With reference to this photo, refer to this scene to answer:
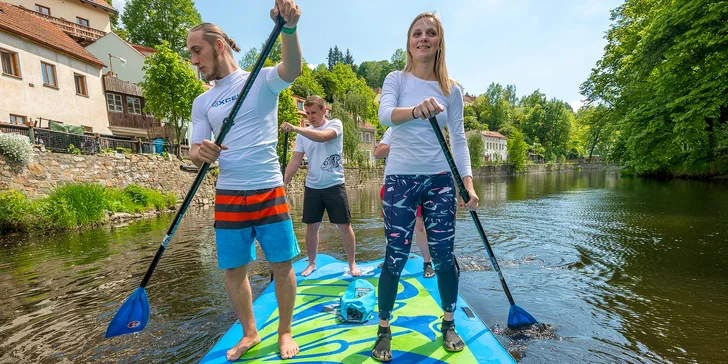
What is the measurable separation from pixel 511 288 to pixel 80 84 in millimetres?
26381

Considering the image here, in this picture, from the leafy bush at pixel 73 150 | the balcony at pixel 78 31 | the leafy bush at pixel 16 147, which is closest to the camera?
the leafy bush at pixel 16 147

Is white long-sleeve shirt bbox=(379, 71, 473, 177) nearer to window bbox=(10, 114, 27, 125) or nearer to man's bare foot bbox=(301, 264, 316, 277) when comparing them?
man's bare foot bbox=(301, 264, 316, 277)

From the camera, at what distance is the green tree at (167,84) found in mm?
21141

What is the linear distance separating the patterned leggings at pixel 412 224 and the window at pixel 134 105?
30063mm

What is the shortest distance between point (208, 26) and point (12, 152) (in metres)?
13.0

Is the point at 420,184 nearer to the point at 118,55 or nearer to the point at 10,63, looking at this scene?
the point at 10,63

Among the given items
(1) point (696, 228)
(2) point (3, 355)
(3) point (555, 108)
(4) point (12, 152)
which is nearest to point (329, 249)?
(2) point (3, 355)

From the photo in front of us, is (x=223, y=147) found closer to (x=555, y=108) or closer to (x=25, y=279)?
(x=25, y=279)

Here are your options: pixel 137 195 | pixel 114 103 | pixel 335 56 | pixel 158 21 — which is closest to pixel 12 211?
pixel 137 195

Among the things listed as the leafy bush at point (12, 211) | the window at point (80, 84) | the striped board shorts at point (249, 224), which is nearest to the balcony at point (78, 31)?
the window at point (80, 84)

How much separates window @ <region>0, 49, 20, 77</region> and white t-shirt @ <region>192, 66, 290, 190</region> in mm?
21096

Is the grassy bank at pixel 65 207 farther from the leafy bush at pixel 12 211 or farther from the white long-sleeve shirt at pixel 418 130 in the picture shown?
the white long-sleeve shirt at pixel 418 130

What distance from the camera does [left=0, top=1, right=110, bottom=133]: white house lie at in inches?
648

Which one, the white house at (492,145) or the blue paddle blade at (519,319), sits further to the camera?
the white house at (492,145)
